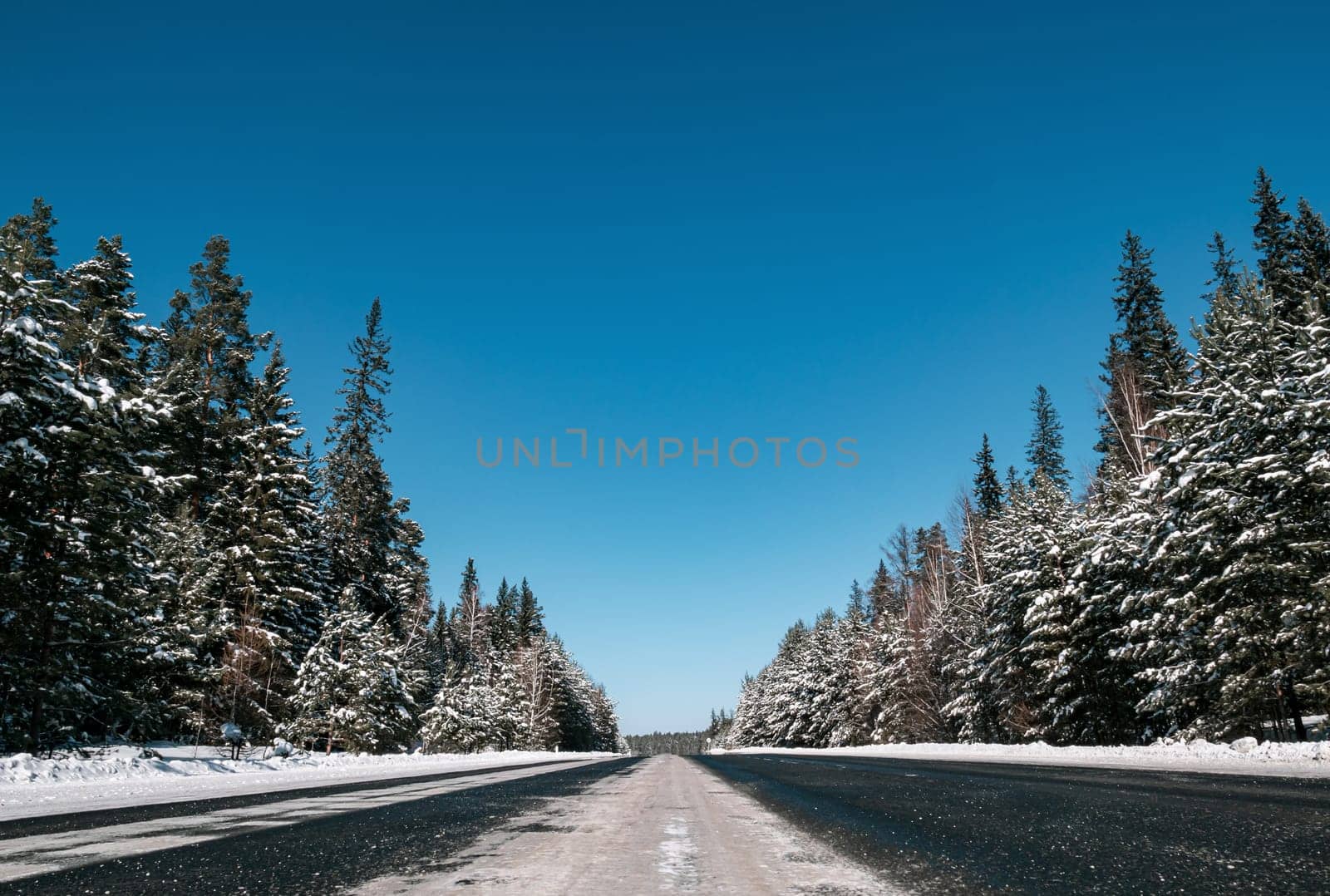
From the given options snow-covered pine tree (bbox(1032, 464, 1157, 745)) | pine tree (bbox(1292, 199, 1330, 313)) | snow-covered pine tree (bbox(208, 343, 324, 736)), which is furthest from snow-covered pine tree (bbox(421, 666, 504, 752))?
pine tree (bbox(1292, 199, 1330, 313))

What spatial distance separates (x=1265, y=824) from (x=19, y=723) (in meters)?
20.2

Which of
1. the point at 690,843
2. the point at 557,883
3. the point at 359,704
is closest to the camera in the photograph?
the point at 557,883

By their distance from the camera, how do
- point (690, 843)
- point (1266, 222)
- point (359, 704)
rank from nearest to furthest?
1. point (690, 843)
2. point (359, 704)
3. point (1266, 222)

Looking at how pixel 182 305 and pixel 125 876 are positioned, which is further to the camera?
pixel 182 305

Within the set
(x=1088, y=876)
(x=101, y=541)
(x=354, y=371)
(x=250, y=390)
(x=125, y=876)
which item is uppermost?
(x=354, y=371)

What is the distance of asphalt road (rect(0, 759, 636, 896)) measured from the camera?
3314 millimetres

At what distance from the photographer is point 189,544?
67.8 ft

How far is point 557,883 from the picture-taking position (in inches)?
128

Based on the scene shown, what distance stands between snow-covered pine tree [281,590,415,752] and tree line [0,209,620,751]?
3.9 inches

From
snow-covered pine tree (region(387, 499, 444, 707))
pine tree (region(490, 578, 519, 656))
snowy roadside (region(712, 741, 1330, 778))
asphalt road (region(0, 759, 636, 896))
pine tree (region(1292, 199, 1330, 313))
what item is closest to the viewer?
asphalt road (region(0, 759, 636, 896))

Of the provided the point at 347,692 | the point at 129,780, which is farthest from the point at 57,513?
the point at 347,692

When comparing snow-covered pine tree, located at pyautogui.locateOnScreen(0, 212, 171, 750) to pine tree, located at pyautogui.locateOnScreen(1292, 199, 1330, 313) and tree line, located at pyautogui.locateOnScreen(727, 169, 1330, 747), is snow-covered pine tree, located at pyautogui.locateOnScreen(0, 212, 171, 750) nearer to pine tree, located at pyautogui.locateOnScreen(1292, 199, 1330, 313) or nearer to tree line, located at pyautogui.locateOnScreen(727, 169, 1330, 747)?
tree line, located at pyautogui.locateOnScreen(727, 169, 1330, 747)

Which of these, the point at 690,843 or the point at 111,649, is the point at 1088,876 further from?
the point at 111,649

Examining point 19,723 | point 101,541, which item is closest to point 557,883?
point 101,541
